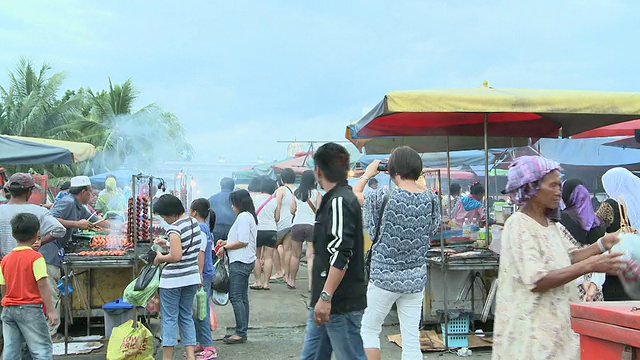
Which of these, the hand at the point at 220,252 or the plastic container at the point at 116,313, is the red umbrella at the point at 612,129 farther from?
the plastic container at the point at 116,313

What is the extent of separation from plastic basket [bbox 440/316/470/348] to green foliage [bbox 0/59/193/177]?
898 inches

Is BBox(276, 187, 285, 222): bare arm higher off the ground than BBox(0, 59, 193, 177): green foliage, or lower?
lower

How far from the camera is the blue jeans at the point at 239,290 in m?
7.01

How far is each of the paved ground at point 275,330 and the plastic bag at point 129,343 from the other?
0.63 meters

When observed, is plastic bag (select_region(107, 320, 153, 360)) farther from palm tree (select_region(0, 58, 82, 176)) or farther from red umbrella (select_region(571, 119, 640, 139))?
palm tree (select_region(0, 58, 82, 176))

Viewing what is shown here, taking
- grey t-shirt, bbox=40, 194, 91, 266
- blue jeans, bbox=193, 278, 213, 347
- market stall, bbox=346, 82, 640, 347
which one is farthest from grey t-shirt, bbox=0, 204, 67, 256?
market stall, bbox=346, 82, 640, 347

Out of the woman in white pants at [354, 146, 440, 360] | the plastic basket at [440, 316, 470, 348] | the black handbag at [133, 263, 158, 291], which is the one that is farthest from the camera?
the plastic basket at [440, 316, 470, 348]

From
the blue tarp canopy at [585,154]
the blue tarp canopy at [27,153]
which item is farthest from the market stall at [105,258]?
the blue tarp canopy at [585,154]

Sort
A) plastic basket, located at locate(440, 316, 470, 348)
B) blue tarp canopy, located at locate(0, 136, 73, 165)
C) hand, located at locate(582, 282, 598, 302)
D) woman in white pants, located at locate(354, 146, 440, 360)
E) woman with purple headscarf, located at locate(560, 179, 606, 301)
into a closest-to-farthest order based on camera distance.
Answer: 1. woman in white pants, located at locate(354, 146, 440, 360)
2. hand, located at locate(582, 282, 598, 302)
3. woman with purple headscarf, located at locate(560, 179, 606, 301)
4. plastic basket, located at locate(440, 316, 470, 348)
5. blue tarp canopy, located at locate(0, 136, 73, 165)

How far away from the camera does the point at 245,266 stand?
278 inches

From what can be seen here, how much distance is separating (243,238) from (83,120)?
93.3ft

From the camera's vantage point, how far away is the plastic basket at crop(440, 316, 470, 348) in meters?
6.79

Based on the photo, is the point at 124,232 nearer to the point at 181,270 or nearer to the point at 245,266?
the point at 245,266

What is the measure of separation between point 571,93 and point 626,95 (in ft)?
1.84
